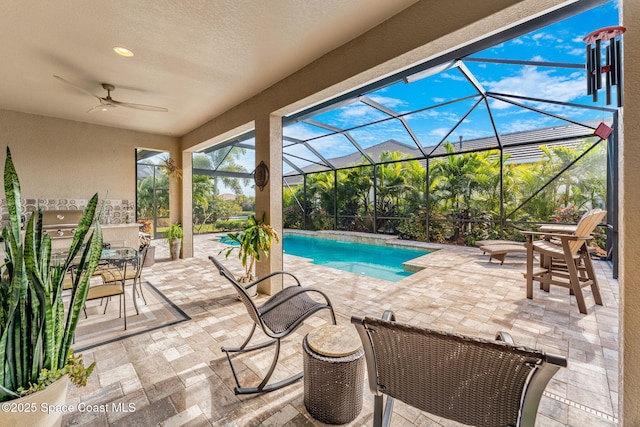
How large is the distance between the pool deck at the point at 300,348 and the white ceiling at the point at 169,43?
127 inches

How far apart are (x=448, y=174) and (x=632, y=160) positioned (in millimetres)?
8294

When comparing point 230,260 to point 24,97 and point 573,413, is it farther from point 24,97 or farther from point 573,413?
point 573,413

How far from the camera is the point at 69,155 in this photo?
5.88 meters

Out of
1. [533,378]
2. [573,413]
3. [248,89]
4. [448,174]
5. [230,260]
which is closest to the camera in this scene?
[533,378]

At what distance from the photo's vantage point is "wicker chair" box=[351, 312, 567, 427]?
94 centimetres

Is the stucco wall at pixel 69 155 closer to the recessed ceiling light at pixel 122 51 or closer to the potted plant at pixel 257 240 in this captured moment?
the recessed ceiling light at pixel 122 51

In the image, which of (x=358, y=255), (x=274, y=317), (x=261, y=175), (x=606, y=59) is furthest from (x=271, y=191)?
(x=358, y=255)

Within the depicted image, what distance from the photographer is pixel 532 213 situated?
7852 mm

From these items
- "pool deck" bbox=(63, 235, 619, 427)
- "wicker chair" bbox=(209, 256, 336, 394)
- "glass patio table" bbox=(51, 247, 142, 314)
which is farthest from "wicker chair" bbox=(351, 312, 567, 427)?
"glass patio table" bbox=(51, 247, 142, 314)

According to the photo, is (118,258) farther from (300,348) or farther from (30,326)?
(300,348)

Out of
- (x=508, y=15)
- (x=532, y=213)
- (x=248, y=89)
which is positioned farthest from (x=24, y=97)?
(x=532, y=213)

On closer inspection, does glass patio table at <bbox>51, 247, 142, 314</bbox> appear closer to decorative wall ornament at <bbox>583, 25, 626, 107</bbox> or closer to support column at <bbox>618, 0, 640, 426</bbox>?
support column at <bbox>618, 0, 640, 426</bbox>

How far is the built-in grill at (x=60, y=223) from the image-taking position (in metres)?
5.43

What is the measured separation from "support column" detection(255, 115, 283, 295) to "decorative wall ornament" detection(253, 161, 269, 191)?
0.05 metres
